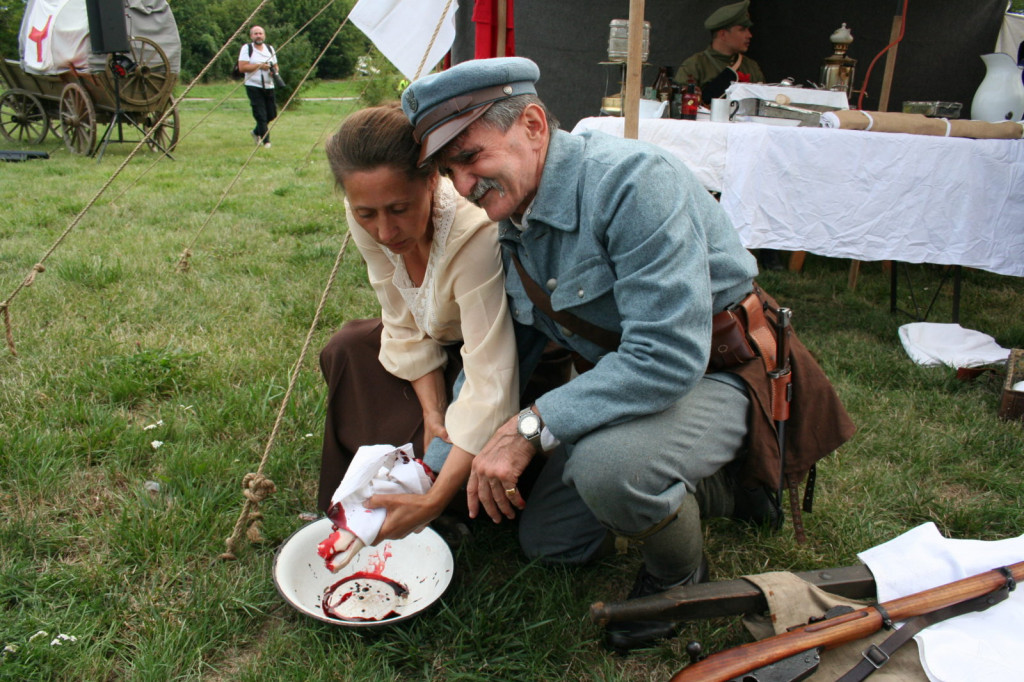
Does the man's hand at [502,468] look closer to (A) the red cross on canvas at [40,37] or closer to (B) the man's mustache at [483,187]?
(B) the man's mustache at [483,187]

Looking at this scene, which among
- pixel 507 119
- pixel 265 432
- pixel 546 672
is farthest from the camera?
pixel 265 432

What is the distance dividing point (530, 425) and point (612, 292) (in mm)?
351

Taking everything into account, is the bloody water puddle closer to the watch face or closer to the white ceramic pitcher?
the watch face

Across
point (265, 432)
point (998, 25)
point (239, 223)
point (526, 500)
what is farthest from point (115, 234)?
point (998, 25)

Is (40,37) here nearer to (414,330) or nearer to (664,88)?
(664,88)

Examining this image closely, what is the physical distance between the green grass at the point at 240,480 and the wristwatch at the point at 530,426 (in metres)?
0.51

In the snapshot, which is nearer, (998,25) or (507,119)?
(507,119)

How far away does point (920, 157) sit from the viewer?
3.31 metres

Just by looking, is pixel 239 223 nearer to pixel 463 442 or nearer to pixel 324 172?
pixel 324 172

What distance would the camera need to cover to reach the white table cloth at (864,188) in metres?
3.31

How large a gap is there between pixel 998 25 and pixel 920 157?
3.67 m

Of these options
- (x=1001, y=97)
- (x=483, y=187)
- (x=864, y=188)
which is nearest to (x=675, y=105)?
(x=864, y=188)

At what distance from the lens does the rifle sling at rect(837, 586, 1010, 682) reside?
4.23 feet

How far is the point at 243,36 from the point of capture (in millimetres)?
15484
